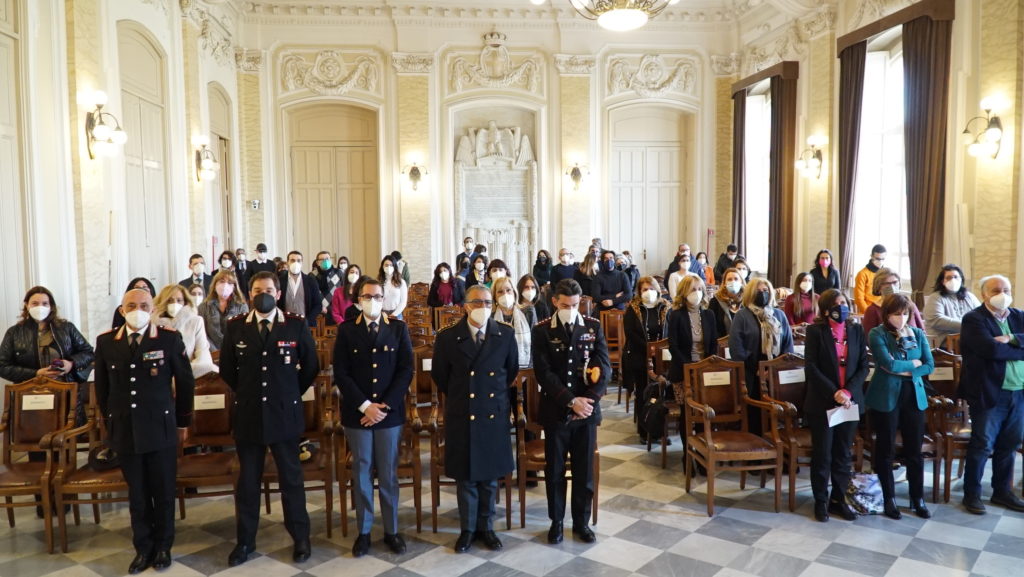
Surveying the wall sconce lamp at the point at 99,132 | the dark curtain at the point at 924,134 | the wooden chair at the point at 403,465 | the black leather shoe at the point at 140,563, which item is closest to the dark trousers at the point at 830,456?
the wooden chair at the point at 403,465

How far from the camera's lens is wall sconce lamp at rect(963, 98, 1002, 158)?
8.17 m

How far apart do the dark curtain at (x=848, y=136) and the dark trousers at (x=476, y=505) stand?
333 inches

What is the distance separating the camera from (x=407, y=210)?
49.5 feet

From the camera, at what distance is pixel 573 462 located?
4730 mm

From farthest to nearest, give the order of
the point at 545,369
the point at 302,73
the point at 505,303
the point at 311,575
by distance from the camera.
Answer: the point at 302,73, the point at 505,303, the point at 545,369, the point at 311,575

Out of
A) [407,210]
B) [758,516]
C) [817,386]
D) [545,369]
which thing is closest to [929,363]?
[817,386]

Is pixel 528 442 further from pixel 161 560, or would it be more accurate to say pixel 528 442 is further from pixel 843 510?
pixel 161 560

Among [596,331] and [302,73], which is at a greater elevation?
[302,73]

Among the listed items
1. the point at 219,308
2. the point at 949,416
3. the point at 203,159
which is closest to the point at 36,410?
the point at 219,308

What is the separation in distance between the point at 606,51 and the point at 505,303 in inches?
429

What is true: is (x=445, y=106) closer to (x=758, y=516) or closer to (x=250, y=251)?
(x=250, y=251)

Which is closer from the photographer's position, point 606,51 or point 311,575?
point 311,575

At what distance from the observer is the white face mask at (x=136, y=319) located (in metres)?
4.22

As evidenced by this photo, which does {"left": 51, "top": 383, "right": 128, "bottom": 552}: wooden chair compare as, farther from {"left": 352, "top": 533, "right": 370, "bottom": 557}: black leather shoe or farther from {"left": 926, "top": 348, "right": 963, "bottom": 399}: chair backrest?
{"left": 926, "top": 348, "right": 963, "bottom": 399}: chair backrest
